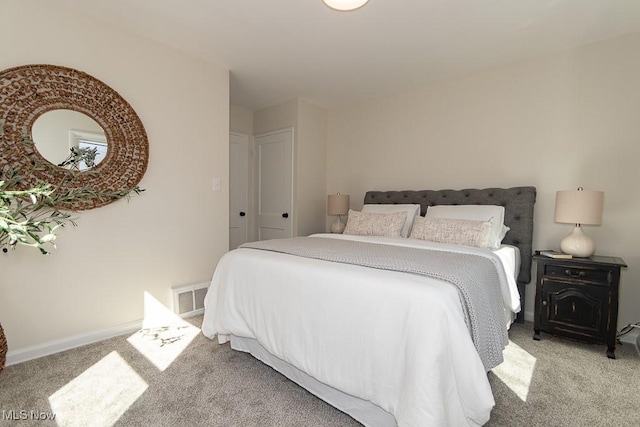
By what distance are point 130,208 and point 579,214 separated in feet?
11.6

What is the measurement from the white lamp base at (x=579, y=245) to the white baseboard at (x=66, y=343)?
3594mm

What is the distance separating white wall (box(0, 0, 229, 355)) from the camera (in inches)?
82.7

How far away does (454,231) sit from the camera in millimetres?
2596

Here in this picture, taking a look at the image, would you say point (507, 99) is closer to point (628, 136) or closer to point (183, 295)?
point (628, 136)

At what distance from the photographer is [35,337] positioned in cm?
214

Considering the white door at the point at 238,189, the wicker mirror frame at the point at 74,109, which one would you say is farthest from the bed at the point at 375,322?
the white door at the point at 238,189

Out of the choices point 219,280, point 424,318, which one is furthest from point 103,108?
point 424,318

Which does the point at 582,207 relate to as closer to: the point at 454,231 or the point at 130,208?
the point at 454,231

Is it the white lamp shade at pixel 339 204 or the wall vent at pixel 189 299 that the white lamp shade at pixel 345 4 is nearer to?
the white lamp shade at pixel 339 204

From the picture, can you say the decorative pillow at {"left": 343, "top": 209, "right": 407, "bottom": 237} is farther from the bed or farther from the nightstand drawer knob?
the nightstand drawer knob

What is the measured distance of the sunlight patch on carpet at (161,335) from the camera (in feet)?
7.09

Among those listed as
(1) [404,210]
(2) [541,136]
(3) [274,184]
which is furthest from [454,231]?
(3) [274,184]

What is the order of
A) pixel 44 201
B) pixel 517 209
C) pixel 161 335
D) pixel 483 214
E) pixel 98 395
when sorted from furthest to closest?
pixel 517 209, pixel 483 214, pixel 161 335, pixel 44 201, pixel 98 395

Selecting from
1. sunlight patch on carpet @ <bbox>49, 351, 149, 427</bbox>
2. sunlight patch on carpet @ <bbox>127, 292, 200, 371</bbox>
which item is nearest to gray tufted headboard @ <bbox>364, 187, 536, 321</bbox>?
sunlight patch on carpet @ <bbox>127, 292, 200, 371</bbox>
